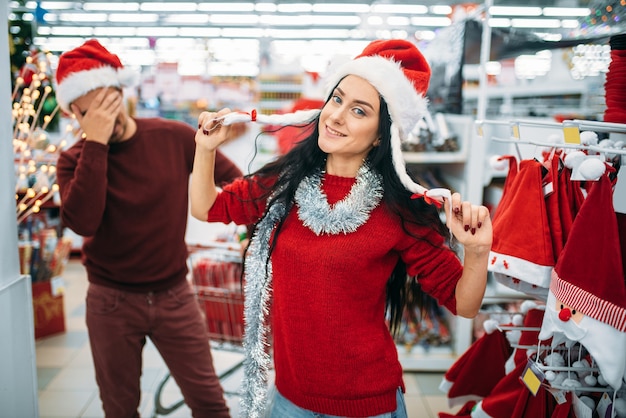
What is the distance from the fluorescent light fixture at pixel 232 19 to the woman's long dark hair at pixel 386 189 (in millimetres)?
9380

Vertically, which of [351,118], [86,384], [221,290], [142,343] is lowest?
[86,384]

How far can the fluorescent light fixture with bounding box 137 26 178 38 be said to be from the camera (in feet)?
34.8

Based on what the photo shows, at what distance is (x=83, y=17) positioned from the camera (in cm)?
1023

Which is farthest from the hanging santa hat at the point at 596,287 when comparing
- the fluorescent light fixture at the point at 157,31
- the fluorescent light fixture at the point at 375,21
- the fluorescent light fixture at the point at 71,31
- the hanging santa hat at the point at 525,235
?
the fluorescent light fixture at the point at 71,31

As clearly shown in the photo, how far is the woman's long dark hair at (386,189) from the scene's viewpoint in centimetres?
142

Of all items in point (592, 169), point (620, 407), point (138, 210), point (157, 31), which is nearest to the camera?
point (592, 169)

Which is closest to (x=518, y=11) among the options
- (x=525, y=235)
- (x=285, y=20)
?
(x=285, y=20)

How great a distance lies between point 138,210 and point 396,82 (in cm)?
117

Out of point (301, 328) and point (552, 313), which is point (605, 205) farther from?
point (301, 328)

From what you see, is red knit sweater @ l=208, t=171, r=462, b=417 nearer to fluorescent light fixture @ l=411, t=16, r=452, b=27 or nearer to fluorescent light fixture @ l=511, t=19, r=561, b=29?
fluorescent light fixture @ l=411, t=16, r=452, b=27

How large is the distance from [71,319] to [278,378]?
321cm

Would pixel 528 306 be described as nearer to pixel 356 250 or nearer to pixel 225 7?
pixel 356 250

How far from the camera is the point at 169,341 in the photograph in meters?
2.09

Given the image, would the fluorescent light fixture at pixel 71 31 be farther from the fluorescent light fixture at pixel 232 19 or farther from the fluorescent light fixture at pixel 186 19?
Result: the fluorescent light fixture at pixel 232 19
